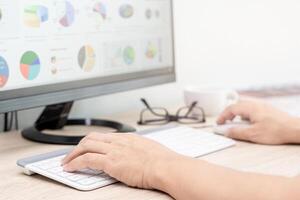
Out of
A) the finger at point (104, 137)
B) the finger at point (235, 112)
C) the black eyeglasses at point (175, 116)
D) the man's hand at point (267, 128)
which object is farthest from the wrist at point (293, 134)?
the finger at point (104, 137)

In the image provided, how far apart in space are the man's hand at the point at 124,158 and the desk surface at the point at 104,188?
2cm

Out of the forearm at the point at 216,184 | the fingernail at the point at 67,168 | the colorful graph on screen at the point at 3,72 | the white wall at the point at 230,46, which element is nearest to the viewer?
the forearm at the point at 216,184

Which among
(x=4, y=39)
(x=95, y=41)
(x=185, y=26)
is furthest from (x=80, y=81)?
(x=185, y=26)

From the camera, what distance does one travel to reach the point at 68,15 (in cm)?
99

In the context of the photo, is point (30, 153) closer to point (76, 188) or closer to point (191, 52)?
point (76, 188)

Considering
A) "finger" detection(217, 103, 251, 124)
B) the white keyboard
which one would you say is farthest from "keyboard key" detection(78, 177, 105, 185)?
"finger" detection(217, 103, 251, 124)

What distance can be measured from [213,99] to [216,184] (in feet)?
2.02

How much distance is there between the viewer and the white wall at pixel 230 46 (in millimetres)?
1558

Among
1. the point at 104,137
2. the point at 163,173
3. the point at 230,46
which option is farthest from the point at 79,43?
the point at 230,46

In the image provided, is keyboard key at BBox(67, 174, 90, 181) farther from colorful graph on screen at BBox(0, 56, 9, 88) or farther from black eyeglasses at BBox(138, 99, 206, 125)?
black eyeglasses at BBox(138, 99, 206, 125)

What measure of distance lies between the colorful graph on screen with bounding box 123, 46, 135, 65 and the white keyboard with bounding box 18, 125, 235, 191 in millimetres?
182

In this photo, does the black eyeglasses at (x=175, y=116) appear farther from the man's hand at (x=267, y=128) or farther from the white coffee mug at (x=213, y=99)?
the man's hand at (x=267, y=128)

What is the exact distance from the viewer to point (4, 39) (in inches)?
35.1

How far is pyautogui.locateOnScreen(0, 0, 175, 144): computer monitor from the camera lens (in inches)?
35.9
